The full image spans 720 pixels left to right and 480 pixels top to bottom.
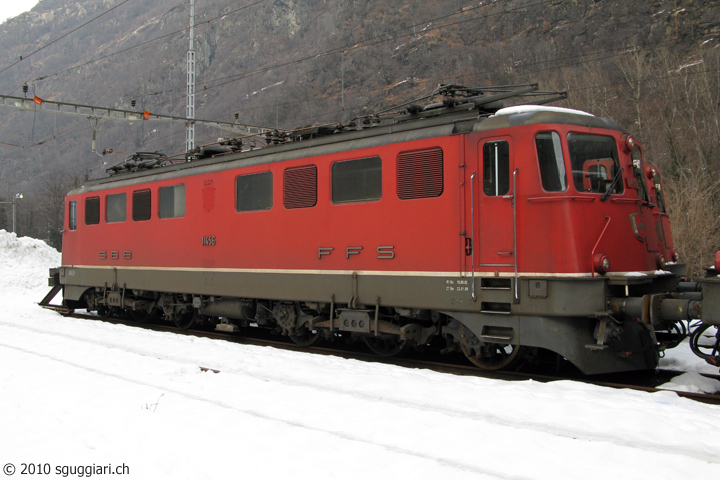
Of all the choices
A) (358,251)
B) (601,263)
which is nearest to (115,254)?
(358,251)

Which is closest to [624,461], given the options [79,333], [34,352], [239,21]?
[34,352]

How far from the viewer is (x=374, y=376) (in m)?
7.66

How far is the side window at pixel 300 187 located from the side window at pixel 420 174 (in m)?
1.82

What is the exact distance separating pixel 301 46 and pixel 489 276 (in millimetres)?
102018

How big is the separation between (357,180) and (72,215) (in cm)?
1069

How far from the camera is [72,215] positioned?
16516 millimetres

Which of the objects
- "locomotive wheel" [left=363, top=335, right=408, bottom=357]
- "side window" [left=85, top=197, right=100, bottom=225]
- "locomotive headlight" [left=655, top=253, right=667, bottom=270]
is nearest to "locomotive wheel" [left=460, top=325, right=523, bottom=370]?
"locomotive wheel" [left=363, top=335, right=408, bottom=357]

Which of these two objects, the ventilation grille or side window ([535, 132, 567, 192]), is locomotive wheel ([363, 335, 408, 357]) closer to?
side window ([535, 132, 567, 192])

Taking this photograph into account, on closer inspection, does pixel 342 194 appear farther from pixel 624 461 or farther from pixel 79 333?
pixel 79 333

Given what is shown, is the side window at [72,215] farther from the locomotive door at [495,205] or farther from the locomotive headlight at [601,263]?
the locomotive headlight at [601,263]

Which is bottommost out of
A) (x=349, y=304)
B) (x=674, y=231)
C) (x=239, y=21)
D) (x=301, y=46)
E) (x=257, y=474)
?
(x=257, y=474)

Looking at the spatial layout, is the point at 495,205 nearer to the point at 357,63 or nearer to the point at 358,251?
the point at 358,251

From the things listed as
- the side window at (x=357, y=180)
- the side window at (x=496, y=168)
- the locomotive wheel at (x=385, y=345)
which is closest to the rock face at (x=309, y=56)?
the side window at (x=357, y=180)

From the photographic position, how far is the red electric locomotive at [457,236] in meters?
7.46
